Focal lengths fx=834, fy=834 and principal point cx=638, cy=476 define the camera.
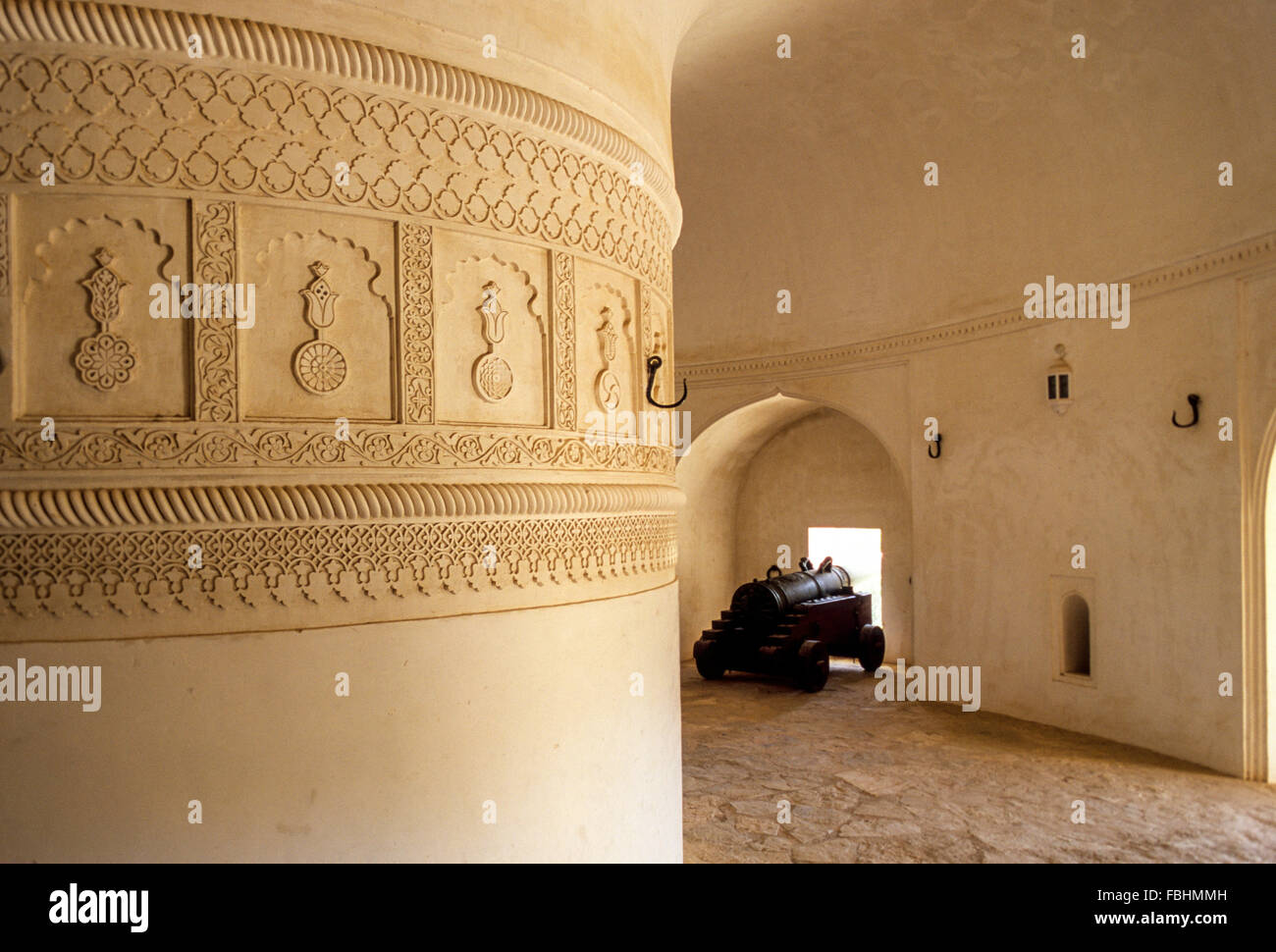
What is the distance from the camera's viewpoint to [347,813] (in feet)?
6.71

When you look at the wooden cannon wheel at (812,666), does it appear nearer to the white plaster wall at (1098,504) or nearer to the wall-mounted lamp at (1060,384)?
the white plaster wall at (1098,504)

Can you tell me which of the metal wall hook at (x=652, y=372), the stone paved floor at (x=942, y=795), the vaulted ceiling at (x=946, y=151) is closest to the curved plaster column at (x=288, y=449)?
the metal wall hook at (x=652, y=372)

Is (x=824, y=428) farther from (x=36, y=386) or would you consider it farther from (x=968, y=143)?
(x=36, y=386)

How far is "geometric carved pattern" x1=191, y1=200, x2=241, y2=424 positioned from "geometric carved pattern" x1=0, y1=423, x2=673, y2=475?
0.06 meters

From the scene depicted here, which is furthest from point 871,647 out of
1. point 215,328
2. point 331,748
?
point 215,328

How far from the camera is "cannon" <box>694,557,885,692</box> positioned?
303 inches

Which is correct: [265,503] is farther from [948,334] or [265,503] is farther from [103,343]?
[948,334]

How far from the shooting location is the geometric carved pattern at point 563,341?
8.23ft

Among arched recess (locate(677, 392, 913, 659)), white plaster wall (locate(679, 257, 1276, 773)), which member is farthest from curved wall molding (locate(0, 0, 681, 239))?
arched recess (locate(677, 392, 913, 659))

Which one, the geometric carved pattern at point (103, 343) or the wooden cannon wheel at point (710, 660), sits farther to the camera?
the wooden cannon wheel at point (710, 660)

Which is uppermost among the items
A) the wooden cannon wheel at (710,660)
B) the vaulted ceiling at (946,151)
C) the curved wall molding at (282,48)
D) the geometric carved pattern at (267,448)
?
the vaulted ceiling at (946,151)

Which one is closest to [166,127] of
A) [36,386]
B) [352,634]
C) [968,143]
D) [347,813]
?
[36,386]

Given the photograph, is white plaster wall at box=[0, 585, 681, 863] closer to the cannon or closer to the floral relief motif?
the floral relief motif

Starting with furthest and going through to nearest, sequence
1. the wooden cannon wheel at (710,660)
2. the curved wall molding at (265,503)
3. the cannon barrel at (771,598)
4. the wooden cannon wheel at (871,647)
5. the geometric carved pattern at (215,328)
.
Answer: the wooden cannon wheel at (871,647) → the wooden cannon wheel at (710,660) → the cannon barrel at (771,598) → the geometric carved pattern at (215,328) → the curved wall molding at (265,503)
